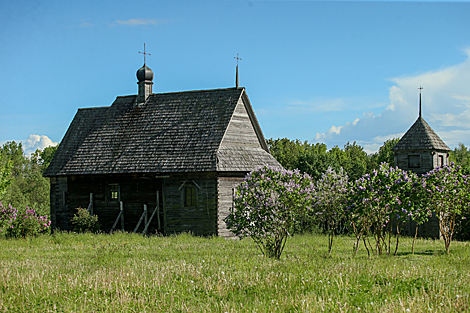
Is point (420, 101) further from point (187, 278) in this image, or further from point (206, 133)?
point (187, 278)

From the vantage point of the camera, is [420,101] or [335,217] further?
[420,101]

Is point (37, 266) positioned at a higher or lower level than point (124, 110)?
lower

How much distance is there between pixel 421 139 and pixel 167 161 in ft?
61.5

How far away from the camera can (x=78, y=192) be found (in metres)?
28.1

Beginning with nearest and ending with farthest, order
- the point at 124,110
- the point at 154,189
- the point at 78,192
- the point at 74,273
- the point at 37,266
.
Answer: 1. the point at 74,273
2. the point at 37,266
3. the point at 154,189
4. the point at 78,192
5. the point at 124,110

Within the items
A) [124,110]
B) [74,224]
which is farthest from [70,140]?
[74,224]

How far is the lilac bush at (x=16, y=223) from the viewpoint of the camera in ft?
72.3

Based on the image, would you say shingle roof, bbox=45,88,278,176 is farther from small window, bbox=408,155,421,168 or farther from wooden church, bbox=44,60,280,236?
small window, bbox=408,155,421,168

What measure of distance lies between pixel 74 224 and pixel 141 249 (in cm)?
1117

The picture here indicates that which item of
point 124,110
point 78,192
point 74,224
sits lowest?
point 74,224

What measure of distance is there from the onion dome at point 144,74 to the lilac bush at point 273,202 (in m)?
17.5

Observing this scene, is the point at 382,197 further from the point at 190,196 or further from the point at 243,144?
the point at 243,144

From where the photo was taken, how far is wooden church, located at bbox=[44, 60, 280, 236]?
81.8ft

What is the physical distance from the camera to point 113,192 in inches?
1083
